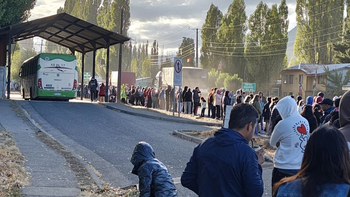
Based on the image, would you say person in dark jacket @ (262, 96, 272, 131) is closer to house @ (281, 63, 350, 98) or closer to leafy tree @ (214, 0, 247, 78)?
house @ (281, 63, 350, 98)

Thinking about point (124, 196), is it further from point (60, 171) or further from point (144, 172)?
point (144, 172)

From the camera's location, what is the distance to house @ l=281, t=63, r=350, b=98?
204 feet

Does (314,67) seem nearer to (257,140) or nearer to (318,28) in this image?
(318,28)

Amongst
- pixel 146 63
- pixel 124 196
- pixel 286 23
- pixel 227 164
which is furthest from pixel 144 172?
pixel 146 63

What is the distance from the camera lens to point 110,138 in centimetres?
1609

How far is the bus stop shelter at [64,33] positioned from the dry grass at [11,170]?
17.4 meters

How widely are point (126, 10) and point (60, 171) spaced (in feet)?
236

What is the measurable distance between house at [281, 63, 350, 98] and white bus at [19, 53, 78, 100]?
38650 mm

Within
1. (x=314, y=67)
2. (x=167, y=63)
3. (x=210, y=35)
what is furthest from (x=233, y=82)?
(x=167, y=63)

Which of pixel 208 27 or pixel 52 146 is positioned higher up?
pixel 208 27

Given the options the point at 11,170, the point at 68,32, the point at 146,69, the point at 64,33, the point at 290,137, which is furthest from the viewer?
the point at 146,69

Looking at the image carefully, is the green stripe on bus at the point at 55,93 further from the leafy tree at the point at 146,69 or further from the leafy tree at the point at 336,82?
the leafy tree at the point at 146,69

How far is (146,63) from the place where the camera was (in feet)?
472

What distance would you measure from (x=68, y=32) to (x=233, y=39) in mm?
44534
